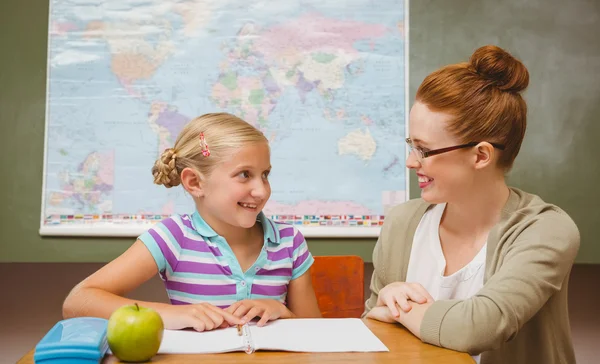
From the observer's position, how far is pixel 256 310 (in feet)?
4.17

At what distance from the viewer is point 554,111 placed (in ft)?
9.67

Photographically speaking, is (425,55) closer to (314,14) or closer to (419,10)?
(419,10)

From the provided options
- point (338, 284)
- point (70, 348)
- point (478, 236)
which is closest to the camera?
point (70, 348)

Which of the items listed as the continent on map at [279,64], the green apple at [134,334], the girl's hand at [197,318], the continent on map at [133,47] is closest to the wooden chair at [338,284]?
the girl's hand at [197,318]

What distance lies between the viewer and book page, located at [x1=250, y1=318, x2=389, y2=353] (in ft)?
3.61

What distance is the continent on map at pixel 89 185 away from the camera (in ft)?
9.38

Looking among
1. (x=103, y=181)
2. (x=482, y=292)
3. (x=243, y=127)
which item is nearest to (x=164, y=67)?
(x=103, y=181)

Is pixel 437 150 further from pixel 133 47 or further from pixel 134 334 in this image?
pixel 133 47

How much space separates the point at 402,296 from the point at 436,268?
28cm

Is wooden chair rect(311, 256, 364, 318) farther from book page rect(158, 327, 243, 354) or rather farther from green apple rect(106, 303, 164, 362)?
green apple rect(106, 303, 164, 362)

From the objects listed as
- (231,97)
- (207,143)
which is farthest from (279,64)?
(207,143)

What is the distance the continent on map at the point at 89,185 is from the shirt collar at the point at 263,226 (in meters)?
1.40

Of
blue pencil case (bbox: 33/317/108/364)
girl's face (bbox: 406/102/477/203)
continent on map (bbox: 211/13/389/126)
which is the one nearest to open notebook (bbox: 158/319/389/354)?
blue pencil case (bbox: 33/317/108/364)

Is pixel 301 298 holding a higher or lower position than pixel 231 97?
lower
